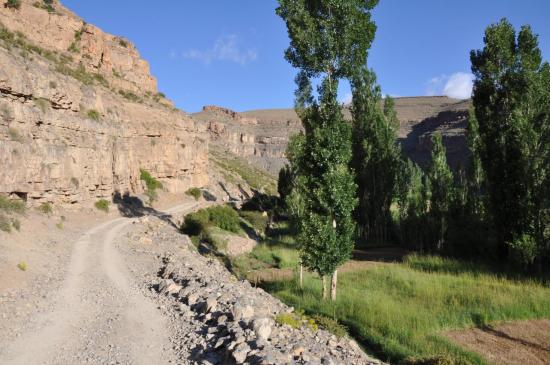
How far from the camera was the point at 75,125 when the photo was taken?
27.4 metres

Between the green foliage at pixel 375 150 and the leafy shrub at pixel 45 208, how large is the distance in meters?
21.6

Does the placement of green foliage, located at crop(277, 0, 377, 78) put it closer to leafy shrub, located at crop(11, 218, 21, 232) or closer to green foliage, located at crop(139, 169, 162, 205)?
leafy shrub, located at crop(11, 218, 21, 232)

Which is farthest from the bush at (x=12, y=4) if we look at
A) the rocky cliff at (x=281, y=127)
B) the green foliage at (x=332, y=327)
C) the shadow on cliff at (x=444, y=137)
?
the rocky cliff at (x=281, y=127)

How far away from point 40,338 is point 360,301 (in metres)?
9.35

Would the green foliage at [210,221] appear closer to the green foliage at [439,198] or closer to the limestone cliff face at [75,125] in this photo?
the limestone cliff face at [75,125]

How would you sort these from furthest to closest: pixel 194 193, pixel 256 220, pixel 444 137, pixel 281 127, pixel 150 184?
pixel 281 127 < pixel 444 137 < pixel 194 193 < pixel 150 184 < pixel 256 220

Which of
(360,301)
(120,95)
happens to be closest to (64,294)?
(360,301)

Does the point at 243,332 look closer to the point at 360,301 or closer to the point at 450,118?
the point at 360,301

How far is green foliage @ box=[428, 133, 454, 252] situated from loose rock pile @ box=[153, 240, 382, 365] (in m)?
18.9

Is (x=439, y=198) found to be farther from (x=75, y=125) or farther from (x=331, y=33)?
(x=75, y=125)

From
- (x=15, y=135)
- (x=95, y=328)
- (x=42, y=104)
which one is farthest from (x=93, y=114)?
(x=95, y=328)

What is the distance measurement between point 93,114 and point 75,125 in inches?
148

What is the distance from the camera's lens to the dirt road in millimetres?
7352

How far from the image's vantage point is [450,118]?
128625mm
